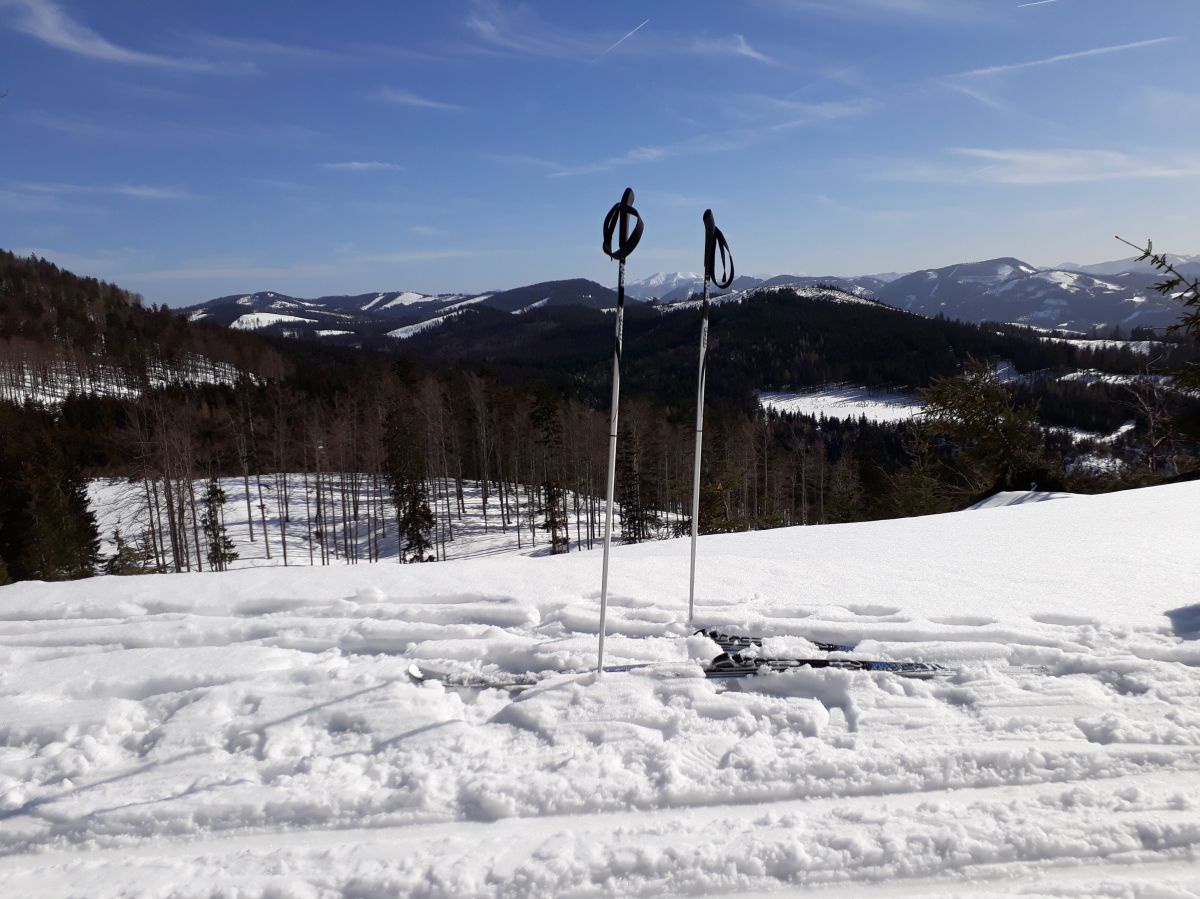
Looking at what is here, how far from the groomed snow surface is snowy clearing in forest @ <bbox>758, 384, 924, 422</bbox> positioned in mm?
115145

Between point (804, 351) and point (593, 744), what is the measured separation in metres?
171

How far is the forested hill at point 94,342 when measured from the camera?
2916 inches

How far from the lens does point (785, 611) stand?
6.14 metres

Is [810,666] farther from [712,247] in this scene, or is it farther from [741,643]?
[712,247]

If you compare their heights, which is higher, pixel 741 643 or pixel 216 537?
pixel 741 643

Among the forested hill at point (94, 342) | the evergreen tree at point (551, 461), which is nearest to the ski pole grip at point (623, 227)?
the evergreen tree at point (551, 461)

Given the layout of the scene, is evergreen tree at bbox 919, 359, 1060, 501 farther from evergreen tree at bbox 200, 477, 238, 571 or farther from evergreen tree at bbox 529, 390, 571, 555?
evergreen tree at bbox 200, 477, 238, 571

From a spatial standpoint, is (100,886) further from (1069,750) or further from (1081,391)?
(1081,391)

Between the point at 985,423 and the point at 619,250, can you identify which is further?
the point at 985,423

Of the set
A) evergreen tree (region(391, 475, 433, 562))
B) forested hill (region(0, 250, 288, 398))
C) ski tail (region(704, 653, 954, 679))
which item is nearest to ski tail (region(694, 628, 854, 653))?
ski tail (region(704, 653, 954, 679))

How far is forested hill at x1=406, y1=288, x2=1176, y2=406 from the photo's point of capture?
141125 mm

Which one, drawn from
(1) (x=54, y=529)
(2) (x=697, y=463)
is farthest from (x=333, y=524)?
(2) (x=697, y=463)

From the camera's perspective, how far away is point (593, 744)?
4219mm

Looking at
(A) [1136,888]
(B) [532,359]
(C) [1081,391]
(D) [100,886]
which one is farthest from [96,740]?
(B) [532,359]
